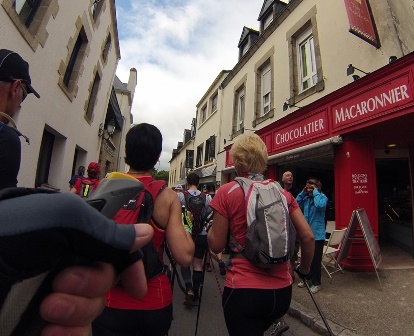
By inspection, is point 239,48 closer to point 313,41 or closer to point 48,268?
point 313,41

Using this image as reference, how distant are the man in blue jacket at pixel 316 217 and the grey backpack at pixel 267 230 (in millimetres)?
3050

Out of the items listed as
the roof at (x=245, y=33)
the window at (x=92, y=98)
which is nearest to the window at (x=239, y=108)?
the roof at (x=245, y=33)

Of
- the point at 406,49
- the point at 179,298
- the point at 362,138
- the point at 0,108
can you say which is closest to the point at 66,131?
the point at 179,298

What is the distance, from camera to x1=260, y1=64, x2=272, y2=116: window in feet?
34.4

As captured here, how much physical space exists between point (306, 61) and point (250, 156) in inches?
307

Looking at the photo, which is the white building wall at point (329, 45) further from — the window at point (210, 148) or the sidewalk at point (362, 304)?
the sidewalk at point (362, 304)

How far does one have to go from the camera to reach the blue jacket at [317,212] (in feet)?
14.7

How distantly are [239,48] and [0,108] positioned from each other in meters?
14.4

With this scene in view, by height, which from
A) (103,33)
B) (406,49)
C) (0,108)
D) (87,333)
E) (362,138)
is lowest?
(87,333)

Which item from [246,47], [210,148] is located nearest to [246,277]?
[246,47]

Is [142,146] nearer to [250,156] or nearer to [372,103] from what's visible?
[250,156]

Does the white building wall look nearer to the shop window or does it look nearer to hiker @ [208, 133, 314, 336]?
hiker @ [208, 133, 314, 336]

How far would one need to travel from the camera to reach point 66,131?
743 cm

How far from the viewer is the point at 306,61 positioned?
8453mm
